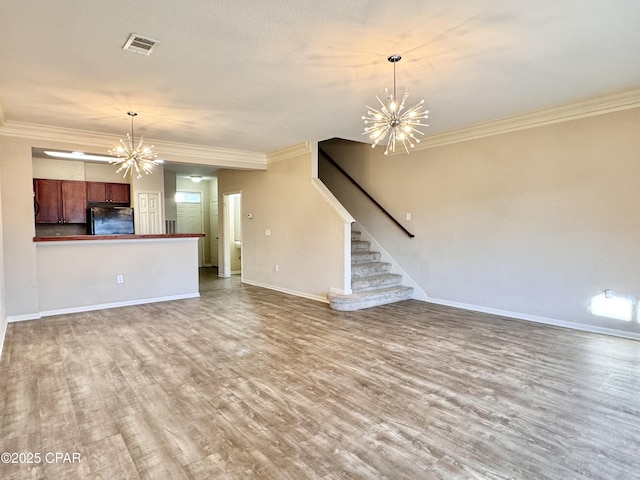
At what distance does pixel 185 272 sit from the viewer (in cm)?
620

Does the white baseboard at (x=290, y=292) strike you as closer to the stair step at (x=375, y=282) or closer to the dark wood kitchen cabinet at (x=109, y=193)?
the stair step at (x=375, y=282)

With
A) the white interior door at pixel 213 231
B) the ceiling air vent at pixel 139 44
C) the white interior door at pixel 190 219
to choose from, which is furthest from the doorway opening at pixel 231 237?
the ceiling air vent at pixel 139 44

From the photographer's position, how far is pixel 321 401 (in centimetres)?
260

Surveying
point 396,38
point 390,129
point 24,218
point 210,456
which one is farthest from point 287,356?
point 24,218

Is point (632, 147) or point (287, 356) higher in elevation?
point (632, 147)

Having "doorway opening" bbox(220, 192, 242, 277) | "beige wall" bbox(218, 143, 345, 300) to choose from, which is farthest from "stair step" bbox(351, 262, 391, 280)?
"doorway opening" bbox(220, 192, 242, 277)

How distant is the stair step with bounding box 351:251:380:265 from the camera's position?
616 centimetres

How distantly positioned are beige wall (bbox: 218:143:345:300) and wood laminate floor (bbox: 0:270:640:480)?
1573mm

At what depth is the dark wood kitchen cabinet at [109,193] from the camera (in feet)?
23.4

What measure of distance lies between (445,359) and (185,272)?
4.57 meters

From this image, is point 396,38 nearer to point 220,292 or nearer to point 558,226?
point 558,226

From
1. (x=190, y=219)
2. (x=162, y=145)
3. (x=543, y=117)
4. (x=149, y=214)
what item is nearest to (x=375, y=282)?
(x=543, y=117)

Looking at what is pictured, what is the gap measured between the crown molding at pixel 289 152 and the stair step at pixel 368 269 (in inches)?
82.8

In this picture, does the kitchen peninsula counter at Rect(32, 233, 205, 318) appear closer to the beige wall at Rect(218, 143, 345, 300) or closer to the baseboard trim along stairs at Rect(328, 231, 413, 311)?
the beige wall at Rect(218, 143, 345, 300)
